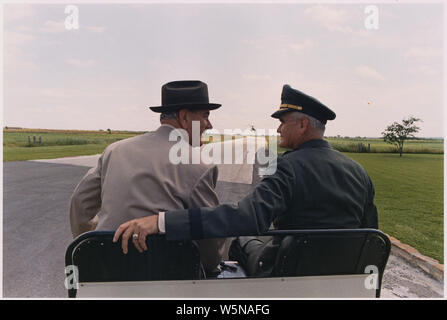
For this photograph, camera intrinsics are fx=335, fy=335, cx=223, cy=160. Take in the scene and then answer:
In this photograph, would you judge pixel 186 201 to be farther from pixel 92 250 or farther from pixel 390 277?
pixel 390 277

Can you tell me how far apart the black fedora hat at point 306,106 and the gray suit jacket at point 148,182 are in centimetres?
67

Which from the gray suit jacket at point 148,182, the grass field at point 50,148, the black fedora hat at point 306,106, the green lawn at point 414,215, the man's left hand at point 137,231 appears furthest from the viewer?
the grass field at point 50,148

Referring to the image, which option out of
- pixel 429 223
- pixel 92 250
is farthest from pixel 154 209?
pixel 429 223

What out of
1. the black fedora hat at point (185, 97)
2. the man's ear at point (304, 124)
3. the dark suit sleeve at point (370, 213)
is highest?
the black fedora hat at point (185, 97)

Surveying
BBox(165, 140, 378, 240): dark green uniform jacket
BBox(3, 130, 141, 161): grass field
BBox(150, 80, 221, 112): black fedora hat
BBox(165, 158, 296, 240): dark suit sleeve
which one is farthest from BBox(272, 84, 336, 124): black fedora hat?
BBox(3, 130, 141, 161): grass field

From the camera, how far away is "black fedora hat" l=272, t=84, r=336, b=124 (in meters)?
2.14

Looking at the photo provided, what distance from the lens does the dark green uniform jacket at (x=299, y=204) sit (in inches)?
63.9

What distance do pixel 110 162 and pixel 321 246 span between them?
4.10 ft

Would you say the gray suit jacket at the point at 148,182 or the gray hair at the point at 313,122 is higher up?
the gray hair at the point at 313,122

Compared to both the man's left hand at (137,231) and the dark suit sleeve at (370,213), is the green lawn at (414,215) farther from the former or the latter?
the man's left hand at (137,231)

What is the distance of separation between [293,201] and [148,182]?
31.7 inches

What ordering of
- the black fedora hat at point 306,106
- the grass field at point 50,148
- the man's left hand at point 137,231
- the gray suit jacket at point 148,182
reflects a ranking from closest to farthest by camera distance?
the man's left hand at point 137,231 → the gray suit jacket at point 148,182 → the black fedora hat at point 306,106 → the grass field at point 50,148

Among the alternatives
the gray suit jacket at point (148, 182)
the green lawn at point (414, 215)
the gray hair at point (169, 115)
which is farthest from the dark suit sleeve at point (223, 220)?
the green lawn at point (414, 215)

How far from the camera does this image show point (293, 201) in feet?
6.11
